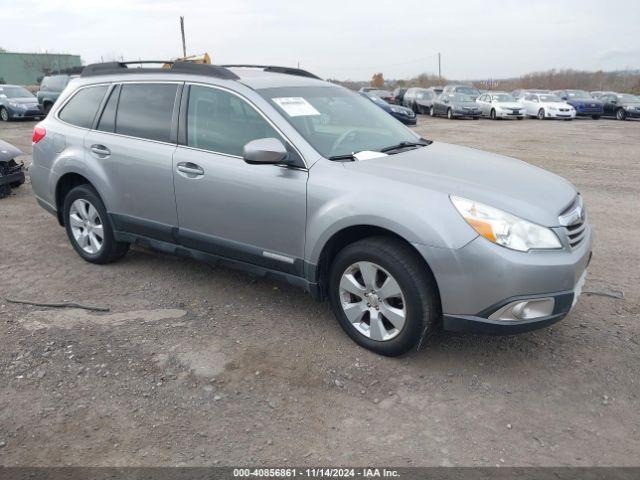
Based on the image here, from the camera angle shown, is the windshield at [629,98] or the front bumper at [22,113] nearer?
the front bumper at [22,113]

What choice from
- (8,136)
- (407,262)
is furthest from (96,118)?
(8,136)

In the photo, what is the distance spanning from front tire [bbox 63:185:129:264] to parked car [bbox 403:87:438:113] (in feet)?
87.0

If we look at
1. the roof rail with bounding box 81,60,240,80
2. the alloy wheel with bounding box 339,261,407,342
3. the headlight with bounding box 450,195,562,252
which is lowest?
the alloy wheel with bounding box 339,261,407,342

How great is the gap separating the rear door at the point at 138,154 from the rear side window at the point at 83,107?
6.1 inches

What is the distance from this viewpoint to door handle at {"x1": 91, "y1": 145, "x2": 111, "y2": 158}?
4.79 meters

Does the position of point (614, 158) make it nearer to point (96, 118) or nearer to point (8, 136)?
point (96, 118)

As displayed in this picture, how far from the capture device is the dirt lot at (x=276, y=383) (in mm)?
2771

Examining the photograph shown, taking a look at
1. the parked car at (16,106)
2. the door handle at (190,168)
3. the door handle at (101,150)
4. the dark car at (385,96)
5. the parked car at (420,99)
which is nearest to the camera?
the door handle at (190,168)

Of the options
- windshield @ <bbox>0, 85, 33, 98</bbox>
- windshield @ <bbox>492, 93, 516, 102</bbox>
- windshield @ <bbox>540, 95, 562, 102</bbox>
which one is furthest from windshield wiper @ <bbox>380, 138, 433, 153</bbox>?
windshield @ <bbox>540, 95, 562, 102</bbox>

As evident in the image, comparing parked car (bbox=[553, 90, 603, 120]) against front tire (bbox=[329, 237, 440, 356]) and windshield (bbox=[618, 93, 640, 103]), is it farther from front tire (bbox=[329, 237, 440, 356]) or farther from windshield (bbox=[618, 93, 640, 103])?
front tire (bbox=[329, 237, 440, 356])

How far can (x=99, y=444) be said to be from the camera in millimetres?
2801

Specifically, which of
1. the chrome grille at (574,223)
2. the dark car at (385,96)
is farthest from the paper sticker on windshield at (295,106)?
the dark car at (385,96)

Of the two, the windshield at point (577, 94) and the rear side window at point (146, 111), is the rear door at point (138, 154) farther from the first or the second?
the windshield at point (577, 94)

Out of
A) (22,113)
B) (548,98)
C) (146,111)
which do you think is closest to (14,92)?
(22,113)
